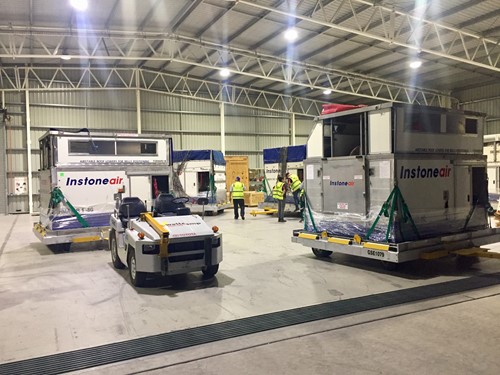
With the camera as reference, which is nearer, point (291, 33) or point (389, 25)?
point (389, 25)

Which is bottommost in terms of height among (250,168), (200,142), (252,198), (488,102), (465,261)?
(465,261)

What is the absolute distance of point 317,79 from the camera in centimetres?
2302

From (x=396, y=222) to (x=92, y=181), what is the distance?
6.84m

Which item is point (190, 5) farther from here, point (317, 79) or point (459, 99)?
point (459, 99)

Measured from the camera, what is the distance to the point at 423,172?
732 centimetres

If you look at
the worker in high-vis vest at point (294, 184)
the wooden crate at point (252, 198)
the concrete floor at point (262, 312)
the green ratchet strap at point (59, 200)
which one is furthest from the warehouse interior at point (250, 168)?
the wooden crate at point (252, 198)

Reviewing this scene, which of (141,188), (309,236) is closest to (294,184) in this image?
(141,188)

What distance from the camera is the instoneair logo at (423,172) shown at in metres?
7.09

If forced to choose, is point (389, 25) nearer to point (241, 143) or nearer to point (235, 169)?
point (235, 169)

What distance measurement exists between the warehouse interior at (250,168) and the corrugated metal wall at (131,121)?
0.08 meters

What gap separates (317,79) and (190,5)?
10.4 meters

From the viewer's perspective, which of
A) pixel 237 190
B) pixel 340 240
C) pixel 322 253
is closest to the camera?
pixel 340 240

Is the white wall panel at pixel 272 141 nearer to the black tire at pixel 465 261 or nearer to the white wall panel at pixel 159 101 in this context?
the white wall panel at pixel 159 101

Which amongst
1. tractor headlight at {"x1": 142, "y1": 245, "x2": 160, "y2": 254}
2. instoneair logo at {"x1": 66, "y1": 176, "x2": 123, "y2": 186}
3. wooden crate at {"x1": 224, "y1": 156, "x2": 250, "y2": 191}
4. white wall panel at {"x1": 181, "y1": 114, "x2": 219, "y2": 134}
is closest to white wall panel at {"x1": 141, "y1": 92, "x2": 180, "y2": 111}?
white wall panel at {"x1": 181, "y1": 114, "x2": 219, "y2": 134}
